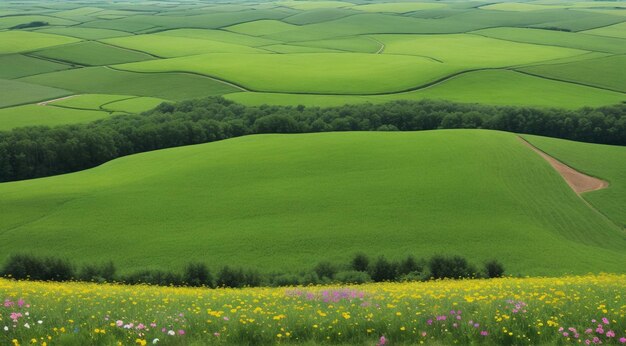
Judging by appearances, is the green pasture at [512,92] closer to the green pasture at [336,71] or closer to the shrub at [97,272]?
the green pasture at [336,71]

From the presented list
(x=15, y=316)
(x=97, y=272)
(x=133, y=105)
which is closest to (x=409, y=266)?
(x=97, y=272)

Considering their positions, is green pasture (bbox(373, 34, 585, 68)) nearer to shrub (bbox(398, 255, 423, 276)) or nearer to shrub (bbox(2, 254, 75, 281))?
shrub (bbox(398, 255, 423, 276))

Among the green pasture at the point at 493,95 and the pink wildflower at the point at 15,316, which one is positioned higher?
the pink wildflower at the point at 15,316

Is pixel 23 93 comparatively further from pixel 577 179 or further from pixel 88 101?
pixel 577 179

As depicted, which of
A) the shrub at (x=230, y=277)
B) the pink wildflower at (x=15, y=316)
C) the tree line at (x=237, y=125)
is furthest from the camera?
the tree line at (x=237, y=125)

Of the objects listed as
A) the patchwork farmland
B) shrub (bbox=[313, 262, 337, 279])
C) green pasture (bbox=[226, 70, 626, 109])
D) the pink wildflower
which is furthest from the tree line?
the pink wildflower

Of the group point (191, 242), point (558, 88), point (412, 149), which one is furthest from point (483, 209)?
point (558, 88)

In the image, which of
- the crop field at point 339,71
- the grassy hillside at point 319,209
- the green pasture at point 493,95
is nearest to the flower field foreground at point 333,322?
the grassy hillside at point 319,209
